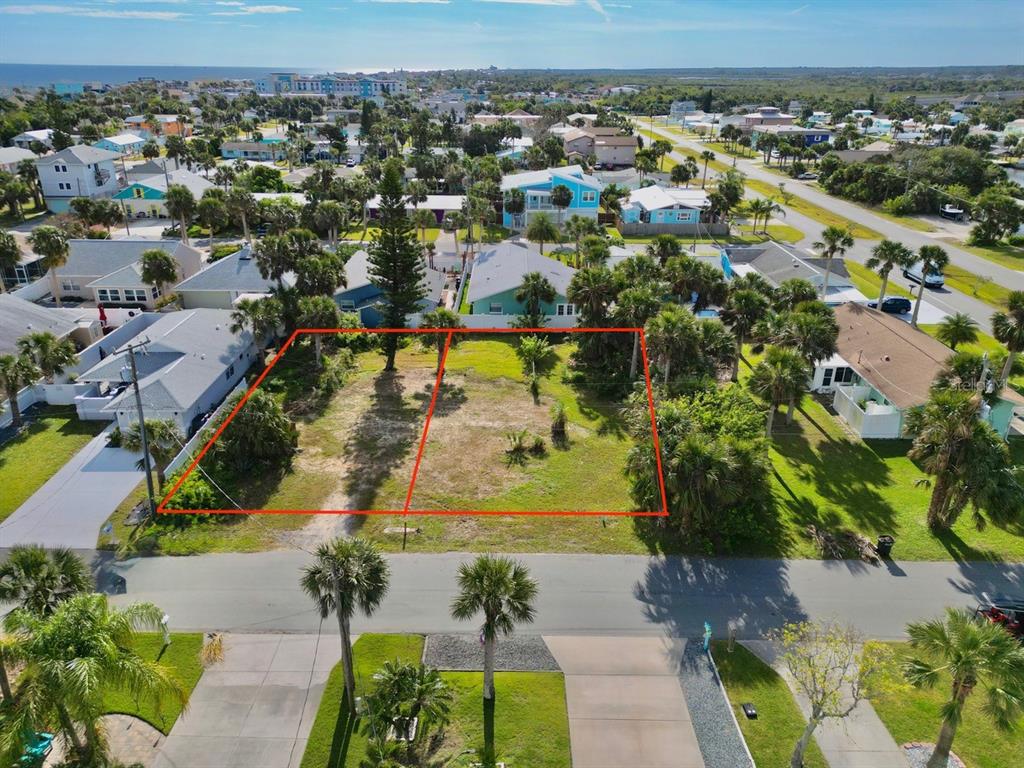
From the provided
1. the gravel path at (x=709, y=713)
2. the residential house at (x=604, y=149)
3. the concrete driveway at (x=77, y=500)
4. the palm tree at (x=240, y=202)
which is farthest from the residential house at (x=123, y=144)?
the gravel path at (x=709, y=713)

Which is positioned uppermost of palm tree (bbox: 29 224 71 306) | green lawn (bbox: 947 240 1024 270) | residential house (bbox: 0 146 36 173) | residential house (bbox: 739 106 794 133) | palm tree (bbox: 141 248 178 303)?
residential house (bbox: 739 106 794 133)

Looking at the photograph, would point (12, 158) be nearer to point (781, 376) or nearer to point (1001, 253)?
point (781, 376)

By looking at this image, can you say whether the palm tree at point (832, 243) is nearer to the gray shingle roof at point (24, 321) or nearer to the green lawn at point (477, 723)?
the green lawn at point (477, 723)

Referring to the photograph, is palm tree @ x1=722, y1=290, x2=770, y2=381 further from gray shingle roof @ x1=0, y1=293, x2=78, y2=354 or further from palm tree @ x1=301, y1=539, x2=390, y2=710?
gray shingle roof @ x1=0, y1=293, x2=78, y2=354

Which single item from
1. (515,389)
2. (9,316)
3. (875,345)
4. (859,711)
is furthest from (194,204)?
(859,711)

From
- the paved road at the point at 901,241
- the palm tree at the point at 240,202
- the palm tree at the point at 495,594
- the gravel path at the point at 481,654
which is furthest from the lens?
the palm tree at the point at 240,202

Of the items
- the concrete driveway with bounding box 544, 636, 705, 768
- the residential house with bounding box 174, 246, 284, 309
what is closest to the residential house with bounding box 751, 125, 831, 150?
the residential house with bounding box 174, 246, 284, 309
